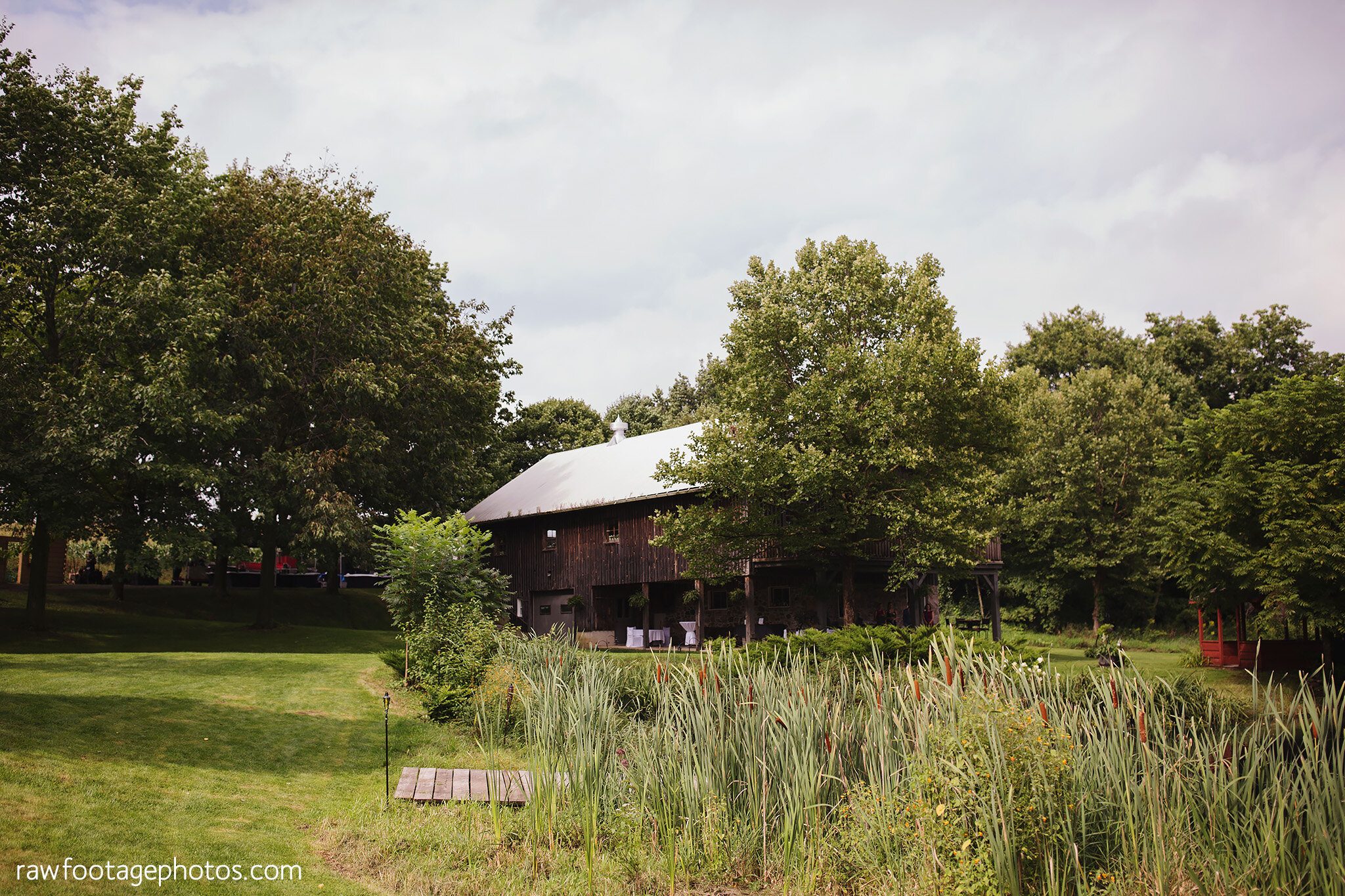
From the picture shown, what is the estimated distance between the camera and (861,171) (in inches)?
679

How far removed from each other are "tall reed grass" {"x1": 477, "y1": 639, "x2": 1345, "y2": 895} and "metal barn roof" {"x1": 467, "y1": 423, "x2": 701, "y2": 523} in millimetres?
18136

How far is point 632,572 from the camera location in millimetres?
28031

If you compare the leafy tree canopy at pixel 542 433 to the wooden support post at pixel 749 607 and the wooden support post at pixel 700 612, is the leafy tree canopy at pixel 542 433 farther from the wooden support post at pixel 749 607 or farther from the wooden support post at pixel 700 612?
the wooden support post at pixel 749 607

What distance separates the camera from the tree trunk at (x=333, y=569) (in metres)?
26.1

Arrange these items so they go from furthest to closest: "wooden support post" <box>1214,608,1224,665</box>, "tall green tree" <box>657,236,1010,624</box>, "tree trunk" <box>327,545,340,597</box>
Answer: "tree trunk" <box>327,545,340,597</box>
"wooden support post" <box>1214,608,1224,665</box>
"tall green tree" <box>657,236,1010,624</box>

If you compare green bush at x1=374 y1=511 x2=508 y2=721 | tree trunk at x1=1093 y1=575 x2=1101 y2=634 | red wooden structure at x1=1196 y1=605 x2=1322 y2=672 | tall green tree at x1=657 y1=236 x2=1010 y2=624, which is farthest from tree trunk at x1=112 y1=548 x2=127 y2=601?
tree trunk at x1=1093 y1=575 x2=1101 y2=634

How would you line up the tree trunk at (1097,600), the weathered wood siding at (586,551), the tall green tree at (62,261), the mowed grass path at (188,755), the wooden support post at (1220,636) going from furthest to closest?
1. the tree trunk at (1097,600)
2. the weathered wood siding at (586,551)
3. the wooden support post at (1220,636)
4. the tall green tree at (62,261)
5. the mowed grass path at (188,755)

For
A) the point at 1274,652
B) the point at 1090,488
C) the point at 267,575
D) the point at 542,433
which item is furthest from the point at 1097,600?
the point at 267,575

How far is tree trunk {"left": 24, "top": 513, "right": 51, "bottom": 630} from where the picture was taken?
22.1 meters

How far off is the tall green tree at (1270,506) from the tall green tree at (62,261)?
25359 mm

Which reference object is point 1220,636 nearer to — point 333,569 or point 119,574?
point 333,569

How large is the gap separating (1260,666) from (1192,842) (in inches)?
787

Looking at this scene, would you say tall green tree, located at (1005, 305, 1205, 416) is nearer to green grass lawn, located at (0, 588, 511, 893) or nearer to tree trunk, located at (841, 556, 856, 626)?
tree trunk, located at (841, 556, 856, 626)

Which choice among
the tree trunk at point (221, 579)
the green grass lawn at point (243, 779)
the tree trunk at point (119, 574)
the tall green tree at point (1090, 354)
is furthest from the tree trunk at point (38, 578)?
the tall green tree at point (1090, 354)
